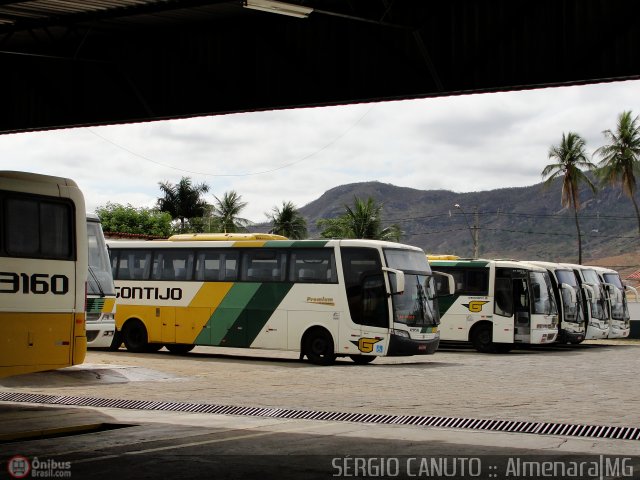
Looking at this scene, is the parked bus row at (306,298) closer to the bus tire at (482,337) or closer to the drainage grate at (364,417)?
the bus tire at (482,337)

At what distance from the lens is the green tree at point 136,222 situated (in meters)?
83.2

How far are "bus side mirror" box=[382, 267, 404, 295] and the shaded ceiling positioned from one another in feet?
30.8

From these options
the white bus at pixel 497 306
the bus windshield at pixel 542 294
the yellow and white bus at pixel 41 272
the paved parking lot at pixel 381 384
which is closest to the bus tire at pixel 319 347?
the paved parking lot at pixel 381 384

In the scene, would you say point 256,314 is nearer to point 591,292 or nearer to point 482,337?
Result: point 482,337

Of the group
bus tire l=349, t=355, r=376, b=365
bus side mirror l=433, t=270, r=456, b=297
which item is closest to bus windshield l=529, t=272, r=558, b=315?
bus side mirror l=433, t=270, r=456, b=297

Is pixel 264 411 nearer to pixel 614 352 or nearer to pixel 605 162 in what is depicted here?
pixel 614 352

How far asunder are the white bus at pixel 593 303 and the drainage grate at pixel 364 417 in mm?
24045

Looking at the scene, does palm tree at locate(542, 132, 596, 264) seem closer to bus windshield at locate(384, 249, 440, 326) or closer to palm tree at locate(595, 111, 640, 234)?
palm tree at locate(595, 111, 640, 234)

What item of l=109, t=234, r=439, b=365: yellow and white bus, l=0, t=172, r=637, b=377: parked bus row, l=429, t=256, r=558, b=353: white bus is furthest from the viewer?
l=429, t=256, r=558, b=353: white bus

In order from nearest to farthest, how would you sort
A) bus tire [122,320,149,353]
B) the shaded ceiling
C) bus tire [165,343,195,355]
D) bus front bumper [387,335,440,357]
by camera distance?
1. the shaded ceiling
2. bus front bumper [387,335,440,357]
3. bus tire [122,320,149,353]
4. bus tire [165,343,195,355]

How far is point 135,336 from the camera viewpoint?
29.3 meters

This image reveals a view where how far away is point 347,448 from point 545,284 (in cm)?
2314

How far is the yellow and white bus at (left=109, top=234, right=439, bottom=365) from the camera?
83.3 ft

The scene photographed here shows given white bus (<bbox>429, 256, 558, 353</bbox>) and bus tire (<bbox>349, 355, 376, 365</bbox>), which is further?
white bus (<bbox>429, 256, 558, 353</bbox>)
